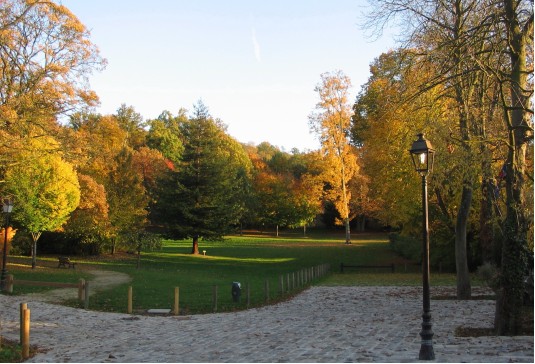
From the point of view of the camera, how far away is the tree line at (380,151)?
1143 centimetres

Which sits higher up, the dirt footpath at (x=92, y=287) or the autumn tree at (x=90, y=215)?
the autumn tree at (x=90, y=215)

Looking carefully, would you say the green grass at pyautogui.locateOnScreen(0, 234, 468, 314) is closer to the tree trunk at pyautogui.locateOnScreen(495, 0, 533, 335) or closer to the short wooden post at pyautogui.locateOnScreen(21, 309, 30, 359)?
the short wooden post at pyautogui.locateOnScreen(21, 309, 30, 359)

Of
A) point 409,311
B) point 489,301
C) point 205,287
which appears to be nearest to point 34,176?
point 205,287

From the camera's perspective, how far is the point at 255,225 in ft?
267

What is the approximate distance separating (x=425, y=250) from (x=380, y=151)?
19329 millimetres

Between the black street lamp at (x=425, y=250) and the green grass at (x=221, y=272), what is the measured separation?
1002 centimetres

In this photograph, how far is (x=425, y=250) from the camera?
30.9ft

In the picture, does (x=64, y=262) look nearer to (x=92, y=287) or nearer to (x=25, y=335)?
(x=92, y=287)

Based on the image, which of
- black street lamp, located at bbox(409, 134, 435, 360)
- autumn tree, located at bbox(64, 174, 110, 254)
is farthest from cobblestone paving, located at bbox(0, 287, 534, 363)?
autumn tree, located at bbox(64, 174, 110, 254)

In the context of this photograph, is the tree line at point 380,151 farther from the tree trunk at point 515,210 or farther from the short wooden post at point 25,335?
the short wooden post at point 25,335

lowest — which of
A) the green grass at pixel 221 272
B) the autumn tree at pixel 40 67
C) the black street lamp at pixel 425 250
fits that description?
the green grass at pixel 221 272


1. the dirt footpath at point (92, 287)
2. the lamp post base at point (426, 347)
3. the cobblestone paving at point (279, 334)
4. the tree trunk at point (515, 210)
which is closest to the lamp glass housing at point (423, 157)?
the tree trunk at point (515, 210)

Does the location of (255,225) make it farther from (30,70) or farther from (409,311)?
(409,311)

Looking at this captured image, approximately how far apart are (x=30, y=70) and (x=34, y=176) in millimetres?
6042
